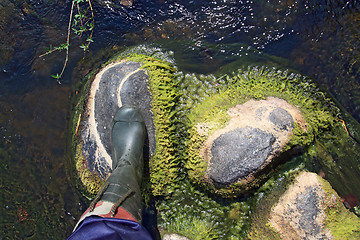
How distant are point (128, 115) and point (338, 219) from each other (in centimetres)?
214

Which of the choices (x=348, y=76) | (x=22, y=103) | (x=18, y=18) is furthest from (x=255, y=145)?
(x=18, y=18)

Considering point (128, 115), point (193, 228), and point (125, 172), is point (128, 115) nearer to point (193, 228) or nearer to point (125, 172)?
point (125, 172)

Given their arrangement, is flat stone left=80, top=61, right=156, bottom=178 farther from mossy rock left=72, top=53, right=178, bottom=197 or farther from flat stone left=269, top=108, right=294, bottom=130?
flat stone left=269, top=108, right=294, bottom=130

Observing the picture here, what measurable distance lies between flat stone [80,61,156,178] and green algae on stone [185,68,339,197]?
1.54ft

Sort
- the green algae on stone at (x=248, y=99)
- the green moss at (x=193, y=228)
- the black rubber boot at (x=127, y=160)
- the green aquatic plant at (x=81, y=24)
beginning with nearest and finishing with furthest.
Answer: the black rubber boot at (x=127, y=160), the green algae on stone at (x=248, y=99), the green moss at (x=193, y=228), the green aquatic plant at (x=81, y=24)

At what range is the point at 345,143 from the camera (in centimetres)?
297

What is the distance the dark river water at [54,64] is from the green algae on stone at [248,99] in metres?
0.33

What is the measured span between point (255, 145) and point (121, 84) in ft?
4.71

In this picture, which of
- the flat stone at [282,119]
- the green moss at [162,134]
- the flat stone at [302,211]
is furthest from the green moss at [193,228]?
the flat stone at [282,119]

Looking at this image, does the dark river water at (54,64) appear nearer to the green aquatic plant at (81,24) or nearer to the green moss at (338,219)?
the green aquatic plant at (81,24)

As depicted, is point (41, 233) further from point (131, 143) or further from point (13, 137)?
point (131, 143)

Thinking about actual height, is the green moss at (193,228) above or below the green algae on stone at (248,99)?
below

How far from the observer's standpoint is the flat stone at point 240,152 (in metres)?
2.69

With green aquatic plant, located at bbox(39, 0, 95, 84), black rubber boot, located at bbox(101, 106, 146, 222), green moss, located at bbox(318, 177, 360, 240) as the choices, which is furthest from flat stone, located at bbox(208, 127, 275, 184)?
green aquatic plant, located at bbox(39, 0, 95, 84)
